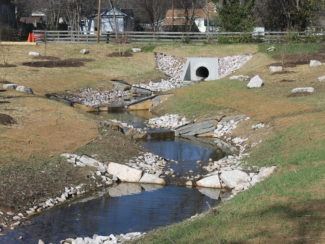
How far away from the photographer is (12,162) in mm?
18641

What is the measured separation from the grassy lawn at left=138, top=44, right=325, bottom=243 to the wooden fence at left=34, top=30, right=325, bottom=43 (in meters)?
19.1

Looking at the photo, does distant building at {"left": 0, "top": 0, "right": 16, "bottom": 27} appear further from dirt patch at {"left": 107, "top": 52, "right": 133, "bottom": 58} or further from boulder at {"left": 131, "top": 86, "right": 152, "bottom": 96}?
boulder at {"left": 131, "top": 86, "right": 152, "bottom": 96}

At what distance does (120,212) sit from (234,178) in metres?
3.98

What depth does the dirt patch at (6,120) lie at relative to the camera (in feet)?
78.0

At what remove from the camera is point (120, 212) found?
16.2 meters

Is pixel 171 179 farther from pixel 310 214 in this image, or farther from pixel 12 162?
pixel 310 214

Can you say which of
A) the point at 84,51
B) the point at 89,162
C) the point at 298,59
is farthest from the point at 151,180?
the point at 84,51

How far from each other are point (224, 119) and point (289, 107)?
127 inches

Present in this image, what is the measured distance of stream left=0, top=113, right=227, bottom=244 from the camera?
47.6 feet

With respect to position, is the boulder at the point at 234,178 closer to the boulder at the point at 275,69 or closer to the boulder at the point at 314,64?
the boulder at the point at 275,69

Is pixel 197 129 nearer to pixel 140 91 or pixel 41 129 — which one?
pixel 41 129

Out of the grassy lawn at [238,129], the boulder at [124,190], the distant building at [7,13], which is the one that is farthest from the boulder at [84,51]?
the boulder at [124,190]

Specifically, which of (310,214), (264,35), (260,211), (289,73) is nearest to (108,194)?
(260,211)

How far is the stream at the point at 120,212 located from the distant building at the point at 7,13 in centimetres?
6734
